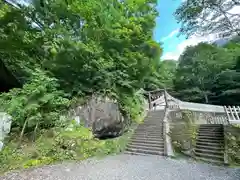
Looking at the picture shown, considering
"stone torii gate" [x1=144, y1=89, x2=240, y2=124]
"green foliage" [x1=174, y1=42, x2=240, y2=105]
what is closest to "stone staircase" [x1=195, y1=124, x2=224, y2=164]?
"stone torii gate" [x1=144, y1=89, x2=240, y2=124]

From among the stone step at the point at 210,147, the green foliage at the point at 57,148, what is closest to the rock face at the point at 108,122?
the green foliage at the point at 57,148

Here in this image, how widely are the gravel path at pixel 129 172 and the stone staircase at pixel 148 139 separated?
1428mm

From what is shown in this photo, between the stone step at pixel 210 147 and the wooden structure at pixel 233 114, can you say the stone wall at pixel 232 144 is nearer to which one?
the stone step at pixel 210 147

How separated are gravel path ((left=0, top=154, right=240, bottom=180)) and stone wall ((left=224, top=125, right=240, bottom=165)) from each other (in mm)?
742

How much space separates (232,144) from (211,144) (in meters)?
0.85

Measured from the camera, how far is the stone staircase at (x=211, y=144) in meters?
5.59

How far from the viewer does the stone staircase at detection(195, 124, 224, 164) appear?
5594mm

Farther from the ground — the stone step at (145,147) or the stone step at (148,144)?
the stone step at (148,144)

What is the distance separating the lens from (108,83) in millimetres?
8203

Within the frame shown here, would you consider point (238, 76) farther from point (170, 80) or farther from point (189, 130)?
point (189, 130)

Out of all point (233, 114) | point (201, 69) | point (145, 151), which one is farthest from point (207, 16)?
point (201, 69)

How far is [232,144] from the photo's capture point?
5582 millimetres

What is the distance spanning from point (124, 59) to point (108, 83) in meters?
1.71

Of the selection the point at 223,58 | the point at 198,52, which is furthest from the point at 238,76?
the point at 198,52
